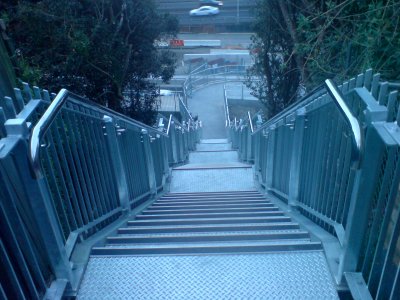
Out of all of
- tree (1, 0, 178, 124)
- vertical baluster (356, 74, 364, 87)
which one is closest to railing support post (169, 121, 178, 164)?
tree (1, 0, 178, 124)

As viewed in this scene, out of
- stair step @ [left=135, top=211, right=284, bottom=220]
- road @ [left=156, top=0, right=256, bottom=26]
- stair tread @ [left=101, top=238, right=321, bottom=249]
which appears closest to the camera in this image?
stair tread @ [left=101, top=238, right=321, bottom=249]

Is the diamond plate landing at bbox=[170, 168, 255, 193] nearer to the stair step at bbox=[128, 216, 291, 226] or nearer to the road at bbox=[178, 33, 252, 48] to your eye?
the stair step at bbox=[128, 216, 291, 226]

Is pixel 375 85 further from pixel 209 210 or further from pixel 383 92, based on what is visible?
pixel 209 210

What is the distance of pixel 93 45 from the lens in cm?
964

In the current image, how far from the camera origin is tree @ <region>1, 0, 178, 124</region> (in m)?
8.82

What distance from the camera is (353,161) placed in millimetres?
1878

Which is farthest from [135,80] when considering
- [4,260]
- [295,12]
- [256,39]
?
[4,260]

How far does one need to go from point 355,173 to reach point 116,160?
7.57ft

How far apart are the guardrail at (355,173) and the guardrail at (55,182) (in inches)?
65.6

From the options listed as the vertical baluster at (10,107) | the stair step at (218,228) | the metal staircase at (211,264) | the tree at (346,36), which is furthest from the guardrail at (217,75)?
the vertical baluster at (10,107)

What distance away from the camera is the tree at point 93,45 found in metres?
8.82

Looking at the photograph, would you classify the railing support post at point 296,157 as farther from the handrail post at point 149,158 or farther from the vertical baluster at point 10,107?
the vertical baluster at point 10,107

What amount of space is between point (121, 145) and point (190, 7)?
92.1 ft

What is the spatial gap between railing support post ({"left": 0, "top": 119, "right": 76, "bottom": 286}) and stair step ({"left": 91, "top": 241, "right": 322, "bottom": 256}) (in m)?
0.44
